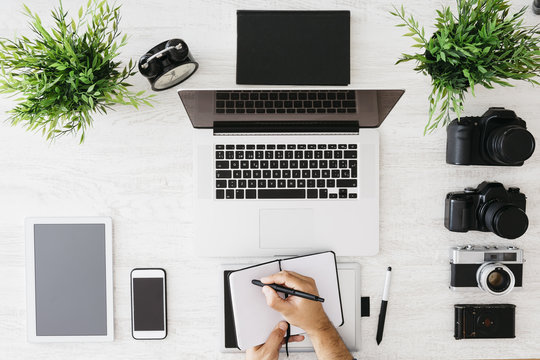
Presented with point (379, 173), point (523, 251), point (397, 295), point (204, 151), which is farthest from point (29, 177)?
point (523, 251)

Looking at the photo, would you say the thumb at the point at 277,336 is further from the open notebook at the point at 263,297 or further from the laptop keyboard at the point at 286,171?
the laptop keyboard at the point at 286,171

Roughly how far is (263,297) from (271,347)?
13 cm

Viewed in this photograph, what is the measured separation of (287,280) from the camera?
1012mm

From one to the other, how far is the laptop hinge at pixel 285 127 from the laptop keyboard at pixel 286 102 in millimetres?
34

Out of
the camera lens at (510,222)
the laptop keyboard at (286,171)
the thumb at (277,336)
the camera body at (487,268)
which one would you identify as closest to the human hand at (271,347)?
the thumb at (277,336)

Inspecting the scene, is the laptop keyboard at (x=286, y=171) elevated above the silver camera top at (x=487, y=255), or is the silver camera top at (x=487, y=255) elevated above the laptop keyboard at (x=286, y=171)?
the laptop keyboard at (x=286, y=171)

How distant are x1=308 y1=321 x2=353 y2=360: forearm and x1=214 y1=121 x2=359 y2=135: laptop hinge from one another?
20.3 inches

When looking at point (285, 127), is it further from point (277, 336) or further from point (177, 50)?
point (277, 336)

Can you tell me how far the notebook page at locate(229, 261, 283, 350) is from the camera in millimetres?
1040

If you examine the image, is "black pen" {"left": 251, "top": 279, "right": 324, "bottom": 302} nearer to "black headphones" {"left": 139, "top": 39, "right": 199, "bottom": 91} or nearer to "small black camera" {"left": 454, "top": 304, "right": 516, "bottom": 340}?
"small black camera" {"left": 454, "top": 304, "right": 516, "bottom": 340}

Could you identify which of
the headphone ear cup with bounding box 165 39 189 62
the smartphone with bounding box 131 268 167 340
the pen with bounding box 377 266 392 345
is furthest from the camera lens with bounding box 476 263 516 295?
the headphone ear cup with bounding box 165 39 189 62

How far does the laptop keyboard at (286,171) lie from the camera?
1072mm

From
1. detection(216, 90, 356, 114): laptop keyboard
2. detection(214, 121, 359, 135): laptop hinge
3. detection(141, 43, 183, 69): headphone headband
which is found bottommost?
detection(214, 121, 359, 135): laptop hinge

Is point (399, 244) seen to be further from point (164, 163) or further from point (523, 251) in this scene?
point (164, 163)
